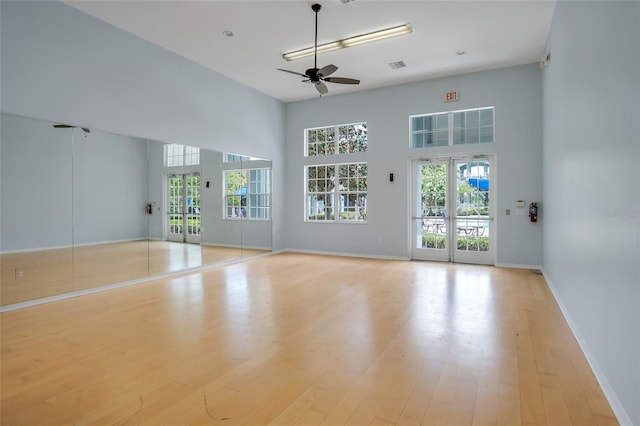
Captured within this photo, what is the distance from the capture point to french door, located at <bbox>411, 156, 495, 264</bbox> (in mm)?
6840

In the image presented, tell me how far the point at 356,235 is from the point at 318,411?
6.05 meters

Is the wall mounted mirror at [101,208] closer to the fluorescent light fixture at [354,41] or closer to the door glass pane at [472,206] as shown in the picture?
the fluorescent light fixture at [354,41]

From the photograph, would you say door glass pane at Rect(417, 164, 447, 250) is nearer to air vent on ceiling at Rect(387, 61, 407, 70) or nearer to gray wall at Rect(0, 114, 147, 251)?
air vent on ceiling at Rect(387, 61, 407, 70)

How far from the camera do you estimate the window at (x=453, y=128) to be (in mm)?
6801

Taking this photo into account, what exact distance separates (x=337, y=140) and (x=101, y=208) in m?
5.11

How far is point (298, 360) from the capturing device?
2666 mm

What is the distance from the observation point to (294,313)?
3805 mm

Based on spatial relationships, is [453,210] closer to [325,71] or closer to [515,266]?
[515,266]

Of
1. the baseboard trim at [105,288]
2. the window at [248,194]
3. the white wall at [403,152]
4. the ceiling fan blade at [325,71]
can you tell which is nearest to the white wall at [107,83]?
the window at [248,194]

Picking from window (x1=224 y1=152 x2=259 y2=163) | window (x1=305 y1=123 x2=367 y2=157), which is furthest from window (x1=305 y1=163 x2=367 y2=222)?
window (x1=224 y1=152 x2=259 y2=163)

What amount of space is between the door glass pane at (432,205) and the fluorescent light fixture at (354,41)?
2.99 metres

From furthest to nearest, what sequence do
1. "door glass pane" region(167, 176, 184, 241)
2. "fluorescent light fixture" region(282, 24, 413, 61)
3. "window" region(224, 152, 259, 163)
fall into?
"window" region(224, 152, 259, 163), "door glass pane" region(167, 176, 184, 241), "fluorescent light fixture" region(282, 24, 413, 61)

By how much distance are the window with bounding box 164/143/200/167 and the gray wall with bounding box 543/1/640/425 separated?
18.3 ft

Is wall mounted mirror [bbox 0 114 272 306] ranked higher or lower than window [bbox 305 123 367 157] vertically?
lower
